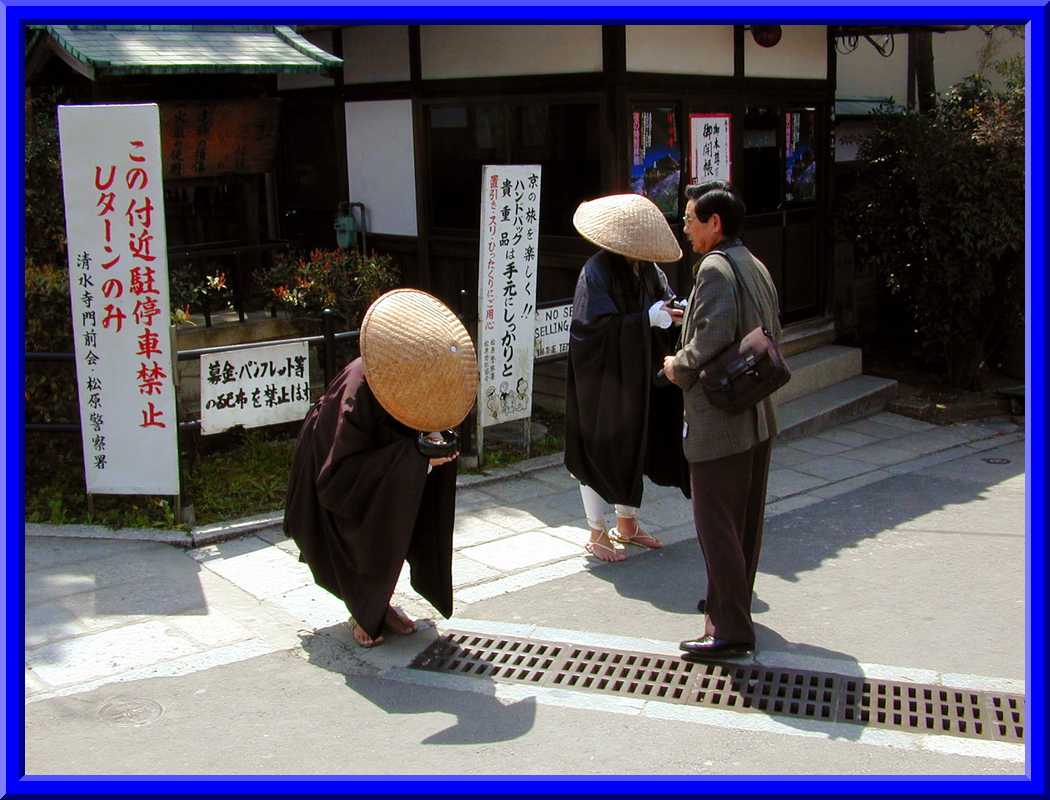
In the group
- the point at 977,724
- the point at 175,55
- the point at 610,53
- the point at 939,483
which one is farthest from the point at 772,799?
the point at 175,55

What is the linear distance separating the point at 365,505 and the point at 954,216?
676cm

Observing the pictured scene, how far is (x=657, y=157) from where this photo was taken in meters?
9.30

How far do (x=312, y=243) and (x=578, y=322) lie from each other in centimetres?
577

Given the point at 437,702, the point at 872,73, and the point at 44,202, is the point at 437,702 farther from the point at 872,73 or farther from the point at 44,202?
the point at 872,73

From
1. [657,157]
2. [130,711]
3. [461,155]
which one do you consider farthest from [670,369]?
[461,155]

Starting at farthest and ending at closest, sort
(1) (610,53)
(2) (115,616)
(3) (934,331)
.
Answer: (3) (934,331) → (1) (610,53) → (2) (115,616)

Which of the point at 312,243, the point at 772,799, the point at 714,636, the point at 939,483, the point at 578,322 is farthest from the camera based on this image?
the point at 312,243

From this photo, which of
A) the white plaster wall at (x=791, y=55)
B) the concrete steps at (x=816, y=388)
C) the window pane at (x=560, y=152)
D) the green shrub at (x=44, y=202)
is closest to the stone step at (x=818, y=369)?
the concrete steps at (x=816, y=388)

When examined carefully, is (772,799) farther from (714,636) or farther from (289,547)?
(289,547)

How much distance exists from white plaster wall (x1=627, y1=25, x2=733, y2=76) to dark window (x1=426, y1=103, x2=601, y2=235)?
565 millimetres

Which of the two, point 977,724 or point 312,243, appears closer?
point 977,724

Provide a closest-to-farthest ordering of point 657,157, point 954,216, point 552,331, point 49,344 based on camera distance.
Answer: point 49,344 → point 552,331 → point 657,157 → point 954,216

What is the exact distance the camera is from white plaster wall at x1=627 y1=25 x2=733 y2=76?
890 cm

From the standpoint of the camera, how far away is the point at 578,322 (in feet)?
20.8
